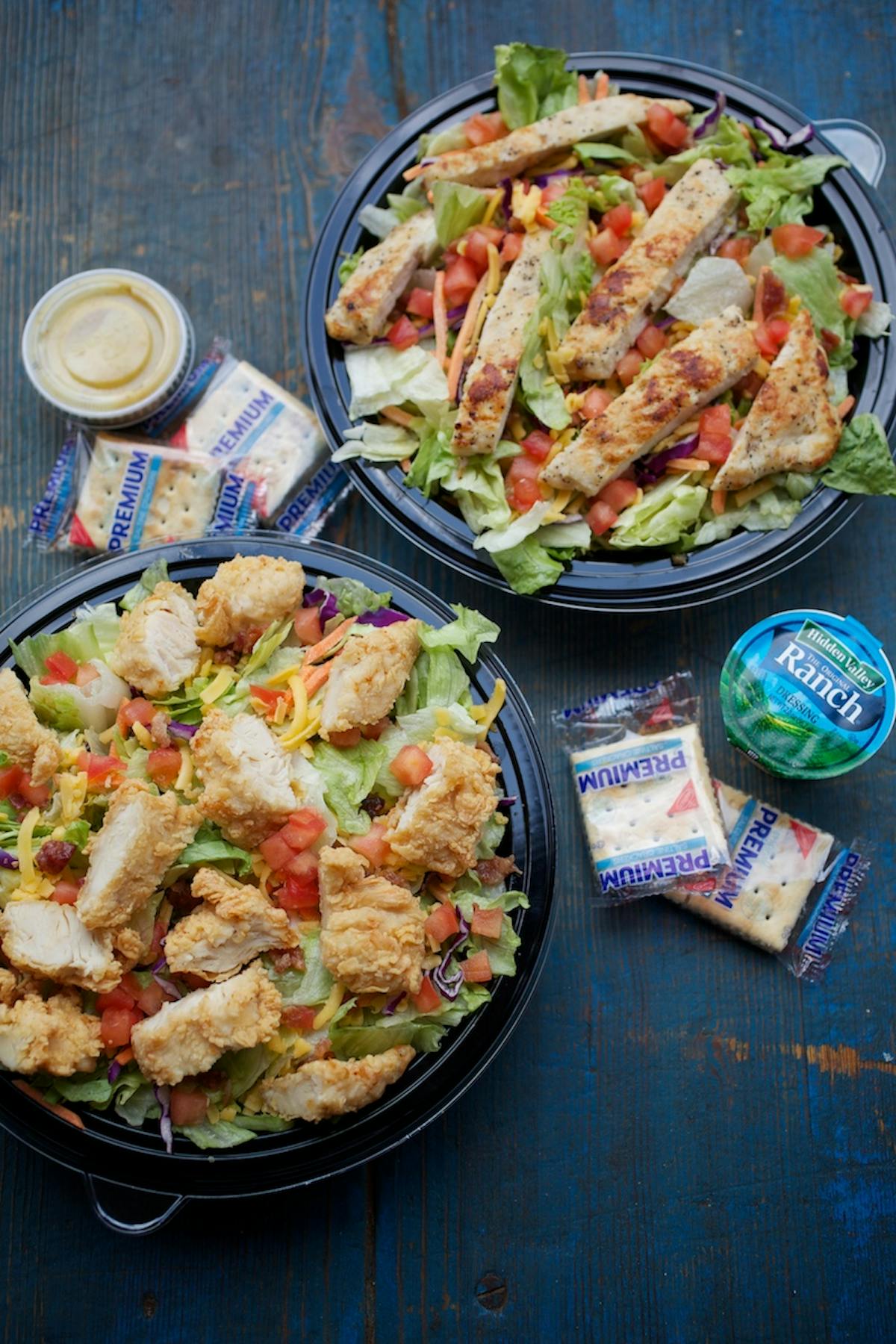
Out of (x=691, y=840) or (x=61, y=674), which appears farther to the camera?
(x=691, y=840)

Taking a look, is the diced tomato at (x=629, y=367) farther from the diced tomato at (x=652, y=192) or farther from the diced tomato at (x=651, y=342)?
the diced tomato at (x=652, y=192)

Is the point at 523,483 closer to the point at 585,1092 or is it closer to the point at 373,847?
the point at 373,847

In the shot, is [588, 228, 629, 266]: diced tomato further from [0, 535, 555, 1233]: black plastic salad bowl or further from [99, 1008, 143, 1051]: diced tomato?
[99, 1008, 143, 1051]: diced tomato

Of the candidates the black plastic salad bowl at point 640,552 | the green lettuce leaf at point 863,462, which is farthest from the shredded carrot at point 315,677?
the green lettuce leaf at point 863,462

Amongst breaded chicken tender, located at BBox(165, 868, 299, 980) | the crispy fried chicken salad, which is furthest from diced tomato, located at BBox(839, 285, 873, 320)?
breaded chicken tender, located at BBox(165, 868, 299, 980)

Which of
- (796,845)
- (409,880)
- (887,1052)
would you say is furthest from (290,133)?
(887,1052)

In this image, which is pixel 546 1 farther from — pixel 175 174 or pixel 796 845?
pixel 796 845

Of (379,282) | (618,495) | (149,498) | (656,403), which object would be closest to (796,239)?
(656,403)
